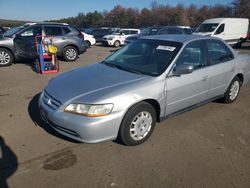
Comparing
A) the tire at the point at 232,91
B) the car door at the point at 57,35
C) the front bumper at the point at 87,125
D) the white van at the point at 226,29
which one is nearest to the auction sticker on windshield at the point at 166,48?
the front bumper at the point at 87,125

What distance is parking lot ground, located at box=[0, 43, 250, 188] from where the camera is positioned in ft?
9.46

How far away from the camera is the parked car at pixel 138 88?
3.20m

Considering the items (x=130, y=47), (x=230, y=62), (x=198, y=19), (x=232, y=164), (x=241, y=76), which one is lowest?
(x=232, y=164)

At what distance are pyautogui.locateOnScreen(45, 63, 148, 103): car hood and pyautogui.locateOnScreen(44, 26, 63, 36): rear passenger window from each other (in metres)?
6.96

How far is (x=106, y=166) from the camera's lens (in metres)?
3.15

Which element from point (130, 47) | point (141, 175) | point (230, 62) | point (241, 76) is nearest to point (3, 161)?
point (141, 175)

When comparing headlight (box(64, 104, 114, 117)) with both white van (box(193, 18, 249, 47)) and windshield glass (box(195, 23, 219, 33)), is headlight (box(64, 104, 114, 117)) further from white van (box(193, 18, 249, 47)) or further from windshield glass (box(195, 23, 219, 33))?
windshield glass (box(195, 23, 219, 33))

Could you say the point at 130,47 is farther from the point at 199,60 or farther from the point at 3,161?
the point at 3,161

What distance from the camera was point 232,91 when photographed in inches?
212

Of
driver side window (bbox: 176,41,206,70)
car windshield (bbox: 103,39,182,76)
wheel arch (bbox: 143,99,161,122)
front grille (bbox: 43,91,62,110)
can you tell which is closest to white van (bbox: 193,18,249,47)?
driver side window (bbox: 176,41,206,70)

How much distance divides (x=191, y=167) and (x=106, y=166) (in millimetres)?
1105

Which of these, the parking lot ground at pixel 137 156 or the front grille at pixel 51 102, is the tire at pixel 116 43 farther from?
the front grille at pixel 51 102

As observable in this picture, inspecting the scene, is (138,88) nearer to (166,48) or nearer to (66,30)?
(166,48)

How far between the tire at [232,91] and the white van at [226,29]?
12205 mm
